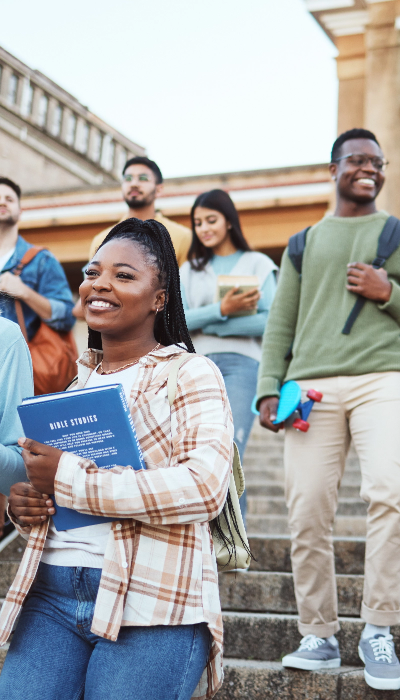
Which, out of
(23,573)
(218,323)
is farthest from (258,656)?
(23,573)

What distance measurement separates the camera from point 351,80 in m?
10.6

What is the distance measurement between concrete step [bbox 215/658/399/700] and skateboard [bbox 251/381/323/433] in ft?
2.90

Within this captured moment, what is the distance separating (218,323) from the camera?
3.91 m

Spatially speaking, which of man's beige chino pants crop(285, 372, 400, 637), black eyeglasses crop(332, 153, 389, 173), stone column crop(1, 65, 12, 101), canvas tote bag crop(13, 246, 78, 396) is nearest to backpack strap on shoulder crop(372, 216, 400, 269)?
black eyeglasses crop(332, 153, 389, 173)

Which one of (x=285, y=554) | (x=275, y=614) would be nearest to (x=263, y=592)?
(x=275, y=614)

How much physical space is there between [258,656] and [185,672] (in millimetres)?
1717

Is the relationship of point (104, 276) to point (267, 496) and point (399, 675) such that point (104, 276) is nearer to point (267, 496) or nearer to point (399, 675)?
point (399, 675)

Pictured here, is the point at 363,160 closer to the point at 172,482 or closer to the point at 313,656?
the point at 313,656

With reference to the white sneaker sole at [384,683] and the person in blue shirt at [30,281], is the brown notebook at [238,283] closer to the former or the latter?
the person in blue shirt at [30,281]

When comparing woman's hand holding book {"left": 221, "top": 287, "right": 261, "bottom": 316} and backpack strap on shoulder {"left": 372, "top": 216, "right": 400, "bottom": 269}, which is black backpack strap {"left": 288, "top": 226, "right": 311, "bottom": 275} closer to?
backpack strap on shoulder {"left": 372, "top": 216, "right": 400, "bottom": 269}

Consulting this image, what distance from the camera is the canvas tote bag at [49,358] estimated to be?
158 inches

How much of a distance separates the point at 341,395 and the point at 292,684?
3.50 ft

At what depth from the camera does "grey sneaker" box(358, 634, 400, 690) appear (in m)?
2.61

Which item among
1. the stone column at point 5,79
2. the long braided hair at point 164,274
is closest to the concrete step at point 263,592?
the long braided hair at point 164,274
